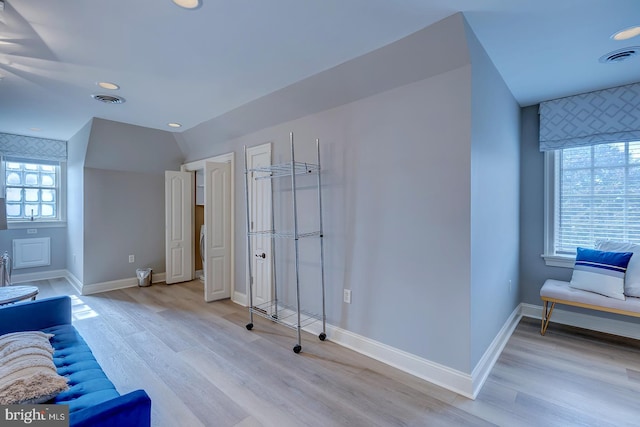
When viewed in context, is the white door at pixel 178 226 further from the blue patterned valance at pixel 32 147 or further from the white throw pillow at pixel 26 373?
the white throw pillow at pixel 26 373

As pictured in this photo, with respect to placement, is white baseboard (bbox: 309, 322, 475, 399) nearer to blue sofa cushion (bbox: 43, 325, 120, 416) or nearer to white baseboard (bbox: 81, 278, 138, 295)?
blue sofa cushion (bbox: 43, 325, 120, 416)

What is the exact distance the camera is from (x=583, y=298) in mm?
2840

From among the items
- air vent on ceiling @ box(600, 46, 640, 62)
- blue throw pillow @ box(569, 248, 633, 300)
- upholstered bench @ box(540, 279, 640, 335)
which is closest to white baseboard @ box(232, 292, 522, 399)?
upholstered bench @ box(540, 279, 640, 335)

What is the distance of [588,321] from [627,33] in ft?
9.25

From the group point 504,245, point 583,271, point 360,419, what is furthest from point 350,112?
point 583,271

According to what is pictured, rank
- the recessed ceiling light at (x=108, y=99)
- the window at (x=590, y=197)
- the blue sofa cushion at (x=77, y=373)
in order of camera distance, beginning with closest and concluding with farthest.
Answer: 1. the blue sofa cushion at (x=77, y=373)
2. the window at (x=590, y=197)
3. the recessed ceiling light at (x=108, y=99)

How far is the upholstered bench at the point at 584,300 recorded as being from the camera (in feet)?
8.63

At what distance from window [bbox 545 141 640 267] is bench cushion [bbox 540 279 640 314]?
463 mm

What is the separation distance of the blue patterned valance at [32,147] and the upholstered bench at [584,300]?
7688 millimetres

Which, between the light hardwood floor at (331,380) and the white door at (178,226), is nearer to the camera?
the light hardwood floor at (331,380)

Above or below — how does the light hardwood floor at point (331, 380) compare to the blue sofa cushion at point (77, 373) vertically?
below

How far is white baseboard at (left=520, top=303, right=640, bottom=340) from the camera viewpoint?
2979 mm

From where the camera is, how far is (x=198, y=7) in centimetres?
174

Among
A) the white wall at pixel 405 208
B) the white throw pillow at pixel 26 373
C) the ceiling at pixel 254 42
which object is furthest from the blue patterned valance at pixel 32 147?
the white wall at pixel 405 208
